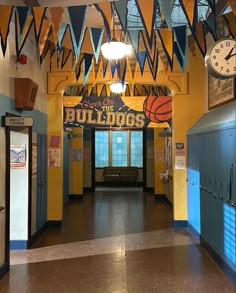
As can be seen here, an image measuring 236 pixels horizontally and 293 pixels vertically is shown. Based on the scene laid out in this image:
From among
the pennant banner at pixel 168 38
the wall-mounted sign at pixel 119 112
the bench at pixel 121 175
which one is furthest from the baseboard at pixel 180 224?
the bench at pixel 121 175

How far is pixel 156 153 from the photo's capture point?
11.7 meters

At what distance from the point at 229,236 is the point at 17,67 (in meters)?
3.59

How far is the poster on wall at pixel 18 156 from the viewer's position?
5.77 meters

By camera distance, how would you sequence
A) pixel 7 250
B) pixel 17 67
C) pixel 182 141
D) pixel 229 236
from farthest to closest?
1. pixel 182 141
2. pixel 17 67
3. pixel 7 250
4. pixel 229 236

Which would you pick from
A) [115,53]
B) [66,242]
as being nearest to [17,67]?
[115,53]

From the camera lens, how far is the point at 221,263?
471cm

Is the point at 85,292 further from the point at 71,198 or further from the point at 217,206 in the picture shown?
the point at 71,198

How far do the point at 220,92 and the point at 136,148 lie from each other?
894 centimetres

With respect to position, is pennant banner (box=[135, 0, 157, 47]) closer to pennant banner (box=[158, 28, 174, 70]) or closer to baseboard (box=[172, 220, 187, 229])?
pennant banner (box=[158, 28, 174, 70])

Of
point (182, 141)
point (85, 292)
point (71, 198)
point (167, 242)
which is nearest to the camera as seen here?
point (85, 292)

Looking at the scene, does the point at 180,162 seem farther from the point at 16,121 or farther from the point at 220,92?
the point at 16,121

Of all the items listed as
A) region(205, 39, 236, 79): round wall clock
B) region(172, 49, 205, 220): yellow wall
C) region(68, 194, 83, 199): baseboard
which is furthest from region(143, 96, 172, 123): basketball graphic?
region(68, 194, 83, 199): baseboard

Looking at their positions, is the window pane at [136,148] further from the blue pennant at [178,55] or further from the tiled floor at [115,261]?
the blue pennant at [178,55]

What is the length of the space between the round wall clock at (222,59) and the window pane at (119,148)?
10619 mm
